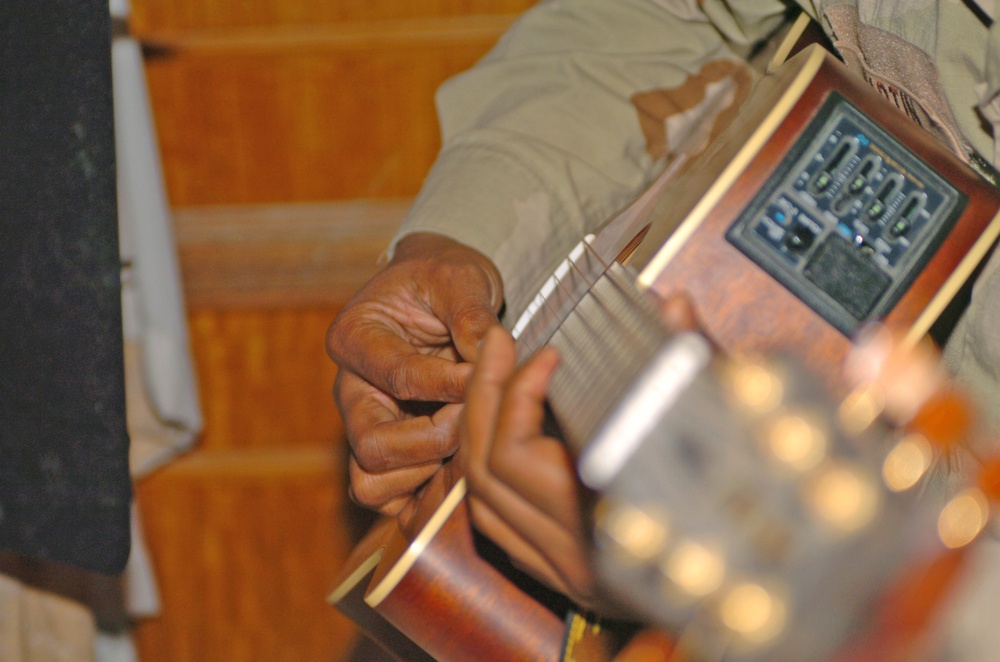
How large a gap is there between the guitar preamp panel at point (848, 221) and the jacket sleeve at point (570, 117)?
25cm

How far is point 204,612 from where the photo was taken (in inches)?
51.1

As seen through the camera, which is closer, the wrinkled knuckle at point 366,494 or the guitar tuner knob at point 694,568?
the guitar tuner knob at point 694,568

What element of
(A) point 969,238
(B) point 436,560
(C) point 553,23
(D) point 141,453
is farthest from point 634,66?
(D) point 141,453

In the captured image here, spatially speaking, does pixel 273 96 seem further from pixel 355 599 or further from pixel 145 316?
pixel 355 599

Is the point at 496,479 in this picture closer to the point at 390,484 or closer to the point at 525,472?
the point at 525,472

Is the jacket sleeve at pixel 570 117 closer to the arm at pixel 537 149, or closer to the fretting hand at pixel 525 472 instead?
the arm at pixel 537 149

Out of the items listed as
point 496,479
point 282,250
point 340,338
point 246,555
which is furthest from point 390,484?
point 246,555

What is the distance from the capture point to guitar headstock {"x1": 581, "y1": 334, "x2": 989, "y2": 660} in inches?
11.0

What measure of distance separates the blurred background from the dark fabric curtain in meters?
0.45

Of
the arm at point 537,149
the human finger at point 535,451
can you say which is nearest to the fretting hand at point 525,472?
the human finger at point 535,451

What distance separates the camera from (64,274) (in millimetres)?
646

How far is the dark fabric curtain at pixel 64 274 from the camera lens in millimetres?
638

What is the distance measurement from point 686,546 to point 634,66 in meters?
0.57

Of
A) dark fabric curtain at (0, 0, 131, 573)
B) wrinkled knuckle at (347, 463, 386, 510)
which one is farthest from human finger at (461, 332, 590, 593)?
dark fabric curtain at (0, 0, 131, 573)
